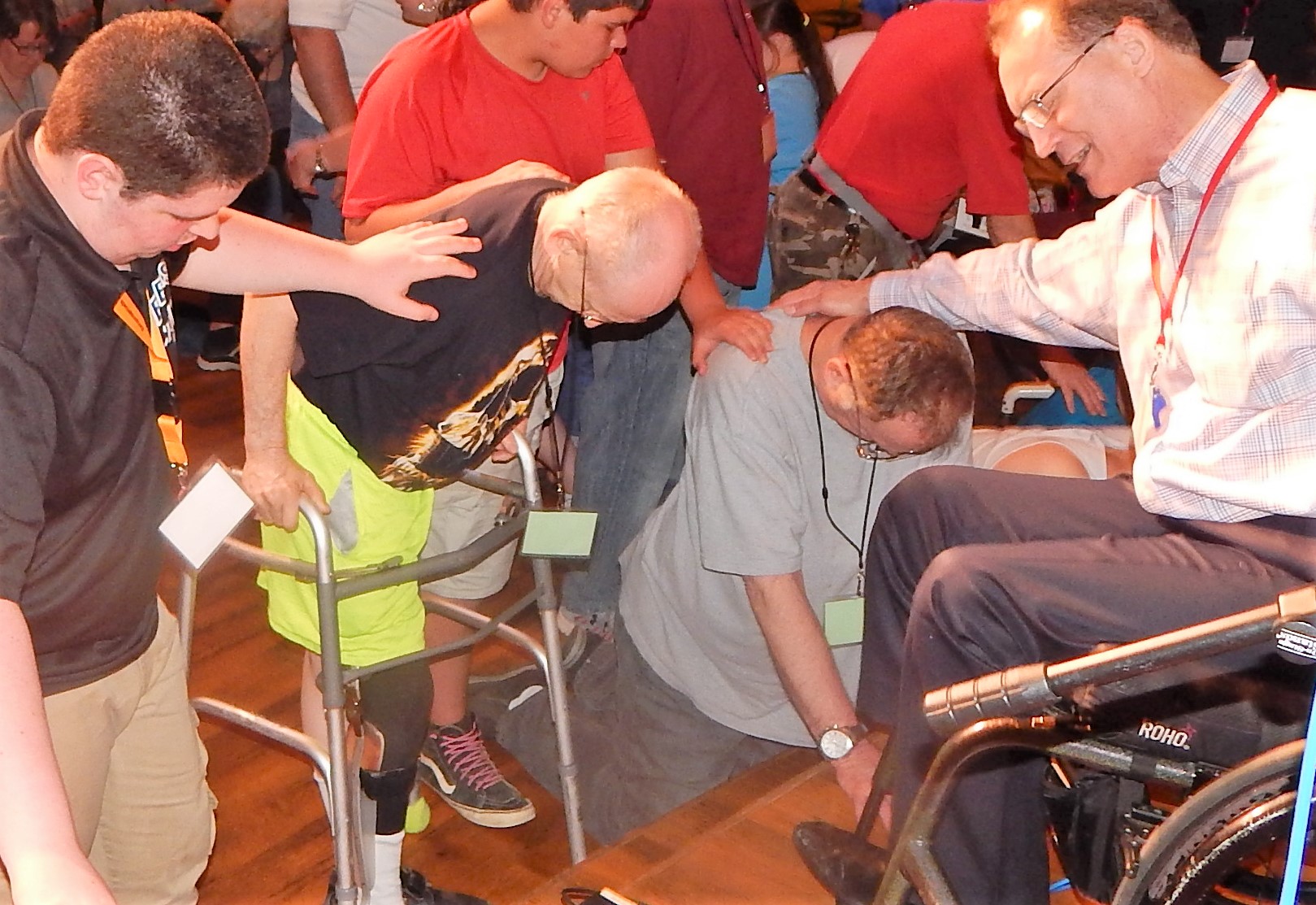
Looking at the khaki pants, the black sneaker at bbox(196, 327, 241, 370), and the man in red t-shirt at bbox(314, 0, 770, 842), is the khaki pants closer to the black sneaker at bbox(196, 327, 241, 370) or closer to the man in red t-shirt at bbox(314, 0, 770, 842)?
the man in red t-shirt at bbox(314, 0, 770, 842)

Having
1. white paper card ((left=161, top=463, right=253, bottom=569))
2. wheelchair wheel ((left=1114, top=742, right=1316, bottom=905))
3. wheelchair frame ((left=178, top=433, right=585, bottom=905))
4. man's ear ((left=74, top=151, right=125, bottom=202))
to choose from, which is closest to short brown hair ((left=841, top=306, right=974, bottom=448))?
wheelchair frame ((left=178, top=433, right=585, bottom=905))

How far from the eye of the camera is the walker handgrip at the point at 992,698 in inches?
48.9

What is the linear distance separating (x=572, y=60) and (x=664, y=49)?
64 cm

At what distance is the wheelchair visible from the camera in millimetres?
1300

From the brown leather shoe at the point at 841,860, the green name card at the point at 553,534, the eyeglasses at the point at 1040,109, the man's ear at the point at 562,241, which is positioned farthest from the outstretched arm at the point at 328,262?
the brown leather shoe at the point at 841,860

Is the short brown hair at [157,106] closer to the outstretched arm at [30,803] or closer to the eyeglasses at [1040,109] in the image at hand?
the outstretched arm at [30,803]

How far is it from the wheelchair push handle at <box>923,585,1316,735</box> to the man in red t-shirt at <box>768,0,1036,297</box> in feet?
5.68

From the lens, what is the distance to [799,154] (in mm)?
3477

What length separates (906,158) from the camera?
2859 mm

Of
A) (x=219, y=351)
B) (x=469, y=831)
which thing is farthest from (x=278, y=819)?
(x=219, y=351)

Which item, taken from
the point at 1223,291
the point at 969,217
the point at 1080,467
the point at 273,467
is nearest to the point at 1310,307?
the point at 1223,291

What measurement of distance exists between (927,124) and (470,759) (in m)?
1.52

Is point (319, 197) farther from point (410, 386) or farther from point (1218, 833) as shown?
point (1218, 833)

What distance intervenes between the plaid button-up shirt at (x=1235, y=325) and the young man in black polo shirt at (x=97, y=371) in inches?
43.8
